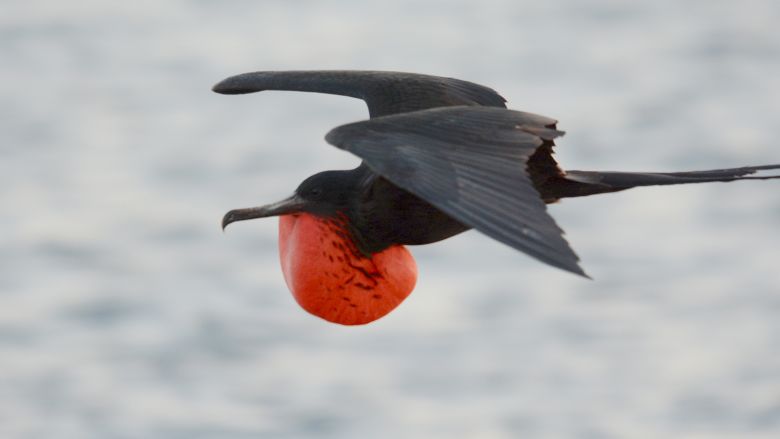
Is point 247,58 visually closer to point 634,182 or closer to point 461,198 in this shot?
point 634,182

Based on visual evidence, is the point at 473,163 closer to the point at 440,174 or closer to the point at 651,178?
the point at 440,174

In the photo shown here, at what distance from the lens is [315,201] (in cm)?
423

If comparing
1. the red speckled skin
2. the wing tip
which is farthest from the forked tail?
the wing tip

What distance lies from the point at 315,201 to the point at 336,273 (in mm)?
200

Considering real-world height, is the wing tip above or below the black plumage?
above

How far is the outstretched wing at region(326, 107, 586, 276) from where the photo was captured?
3.43 metres

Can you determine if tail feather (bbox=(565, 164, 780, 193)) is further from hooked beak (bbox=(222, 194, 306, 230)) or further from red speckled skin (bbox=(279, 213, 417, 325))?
hooked beak (bbox=(222, 194, 306, 230))

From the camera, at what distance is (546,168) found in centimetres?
431

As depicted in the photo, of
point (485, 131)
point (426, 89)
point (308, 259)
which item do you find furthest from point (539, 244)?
point (426, 89)

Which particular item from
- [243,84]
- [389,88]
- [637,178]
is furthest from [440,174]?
[243,84]

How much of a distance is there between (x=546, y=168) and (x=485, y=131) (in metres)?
0.45

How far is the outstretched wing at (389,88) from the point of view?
4516 mm

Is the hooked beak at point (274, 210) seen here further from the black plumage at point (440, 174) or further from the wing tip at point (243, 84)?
the wing tip at point (243, 84)

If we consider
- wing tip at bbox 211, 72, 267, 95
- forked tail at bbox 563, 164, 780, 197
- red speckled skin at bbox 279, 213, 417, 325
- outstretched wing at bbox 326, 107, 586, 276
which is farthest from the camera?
wing tip at bbox 211, 72, 267, 95
